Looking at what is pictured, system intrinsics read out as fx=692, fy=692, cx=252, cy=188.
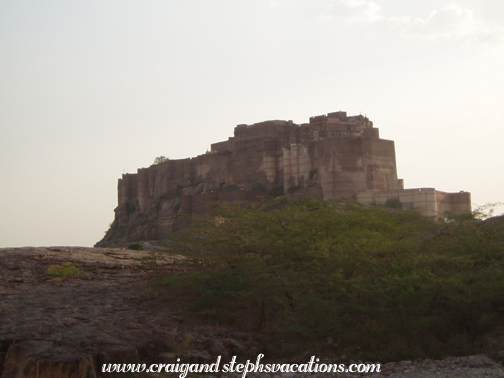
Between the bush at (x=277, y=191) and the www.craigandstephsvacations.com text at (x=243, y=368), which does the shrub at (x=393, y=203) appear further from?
the www.craigandstephsvacations.com text at (x=243, y=368)

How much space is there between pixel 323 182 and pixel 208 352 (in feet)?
104

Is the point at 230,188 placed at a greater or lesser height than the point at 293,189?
greater

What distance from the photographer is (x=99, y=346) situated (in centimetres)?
1090

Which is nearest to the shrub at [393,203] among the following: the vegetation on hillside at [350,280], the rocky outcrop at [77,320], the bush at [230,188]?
the bush at [230,188]

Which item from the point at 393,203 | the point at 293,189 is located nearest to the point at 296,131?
the point at 293,189

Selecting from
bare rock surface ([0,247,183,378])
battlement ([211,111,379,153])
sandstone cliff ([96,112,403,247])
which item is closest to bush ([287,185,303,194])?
sandstone cliff ([96,112,403,247])

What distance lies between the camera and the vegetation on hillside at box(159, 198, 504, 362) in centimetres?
1184

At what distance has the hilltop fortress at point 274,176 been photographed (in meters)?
41.9

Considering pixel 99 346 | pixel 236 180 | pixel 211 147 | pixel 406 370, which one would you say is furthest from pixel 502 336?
pixel 211 147

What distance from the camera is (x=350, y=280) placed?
12.1 metres

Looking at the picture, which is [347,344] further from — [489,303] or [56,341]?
[56,341]

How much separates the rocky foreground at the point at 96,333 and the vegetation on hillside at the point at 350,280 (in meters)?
0.66

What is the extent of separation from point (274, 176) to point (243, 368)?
1486 inches

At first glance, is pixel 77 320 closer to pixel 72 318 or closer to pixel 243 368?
pixel 72 318
